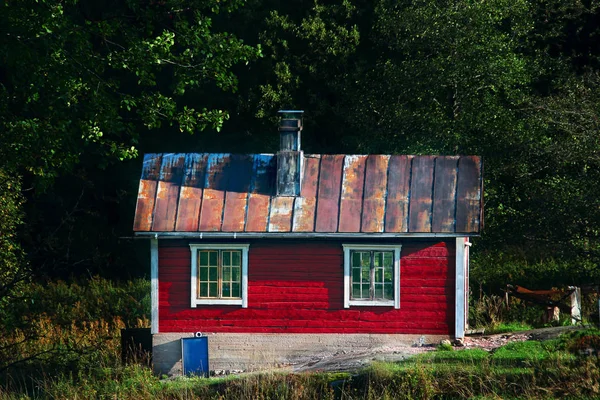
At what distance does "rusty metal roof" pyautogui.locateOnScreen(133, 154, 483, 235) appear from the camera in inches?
826

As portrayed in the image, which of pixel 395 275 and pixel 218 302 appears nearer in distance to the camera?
pixel 395 275

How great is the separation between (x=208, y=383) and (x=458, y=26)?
14133 mm

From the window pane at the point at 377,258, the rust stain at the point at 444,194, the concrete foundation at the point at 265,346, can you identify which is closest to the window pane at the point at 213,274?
the concrete foundation at the point at 265,346

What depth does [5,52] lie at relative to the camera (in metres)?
19.8

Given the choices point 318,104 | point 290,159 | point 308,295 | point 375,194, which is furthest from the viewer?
point 318,104

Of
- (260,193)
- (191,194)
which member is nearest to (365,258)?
(260,193)

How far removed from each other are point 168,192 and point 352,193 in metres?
4.01

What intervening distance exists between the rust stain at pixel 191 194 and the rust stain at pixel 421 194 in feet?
15.0

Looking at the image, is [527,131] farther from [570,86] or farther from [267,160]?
[267,160]

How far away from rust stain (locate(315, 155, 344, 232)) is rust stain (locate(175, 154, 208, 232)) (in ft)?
8.56

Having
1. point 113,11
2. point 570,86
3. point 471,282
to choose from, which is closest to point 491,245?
point 471,282

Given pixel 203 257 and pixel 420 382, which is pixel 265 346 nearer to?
pixel 203 257

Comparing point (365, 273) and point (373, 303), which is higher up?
point (365, 273)

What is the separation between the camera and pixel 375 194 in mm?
21516
